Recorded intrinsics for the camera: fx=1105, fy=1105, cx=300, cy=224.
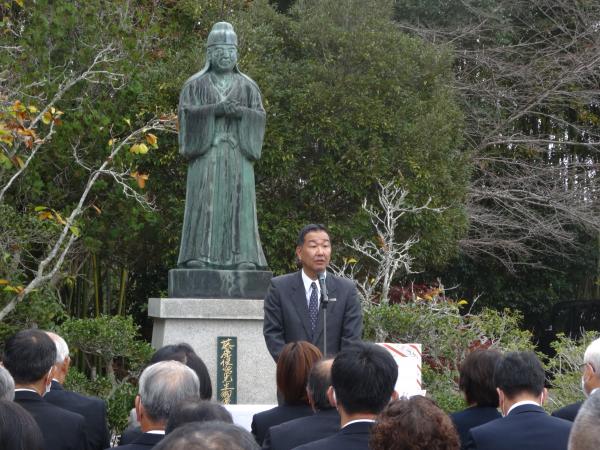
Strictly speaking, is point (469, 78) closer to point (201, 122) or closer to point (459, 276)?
point (459, 276)

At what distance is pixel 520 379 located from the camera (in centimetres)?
452

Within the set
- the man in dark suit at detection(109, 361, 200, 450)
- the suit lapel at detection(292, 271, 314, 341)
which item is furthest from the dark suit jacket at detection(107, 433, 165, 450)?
the suit lapel at detection(292, 271, 314, 341)

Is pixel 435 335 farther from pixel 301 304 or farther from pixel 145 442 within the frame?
pixel 145 442

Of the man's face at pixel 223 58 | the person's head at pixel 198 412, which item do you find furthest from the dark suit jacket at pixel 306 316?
the person's head at pixel 198 412

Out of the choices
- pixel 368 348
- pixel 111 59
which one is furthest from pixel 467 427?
pixel 111 59

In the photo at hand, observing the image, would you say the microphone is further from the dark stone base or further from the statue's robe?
the statue's robe

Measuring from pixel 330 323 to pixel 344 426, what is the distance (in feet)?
10.7

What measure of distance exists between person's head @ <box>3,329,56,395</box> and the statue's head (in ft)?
16.7

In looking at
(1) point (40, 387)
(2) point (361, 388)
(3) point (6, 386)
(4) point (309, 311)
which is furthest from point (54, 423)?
(4) point (309, 311)

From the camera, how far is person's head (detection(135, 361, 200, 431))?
4.06 metres

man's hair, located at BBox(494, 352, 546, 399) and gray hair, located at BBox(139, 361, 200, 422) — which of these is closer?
gray hair, located at BBox(139, 361, 200, 422)

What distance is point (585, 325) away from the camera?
69.7 feet

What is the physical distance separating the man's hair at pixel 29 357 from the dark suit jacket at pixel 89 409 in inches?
19.3

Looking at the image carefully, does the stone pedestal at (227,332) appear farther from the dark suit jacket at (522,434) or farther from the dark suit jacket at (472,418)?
the dark suit jacket at (522,434)
